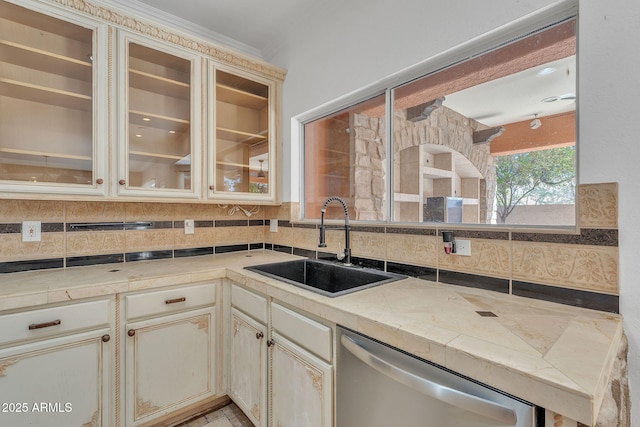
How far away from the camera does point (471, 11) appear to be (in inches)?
50.9

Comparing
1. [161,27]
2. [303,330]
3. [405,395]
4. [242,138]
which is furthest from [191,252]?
[405,395]

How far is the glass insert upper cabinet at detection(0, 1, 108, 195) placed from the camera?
149cm

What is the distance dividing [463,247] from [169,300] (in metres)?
1.54

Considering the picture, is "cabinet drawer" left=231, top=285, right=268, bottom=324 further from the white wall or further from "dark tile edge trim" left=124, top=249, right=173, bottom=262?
the white wall

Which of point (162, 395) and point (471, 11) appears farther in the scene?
point (162, 395)

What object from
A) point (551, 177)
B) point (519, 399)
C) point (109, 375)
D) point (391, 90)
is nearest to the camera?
point (519, 399)

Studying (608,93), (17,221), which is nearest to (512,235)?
(608,93)

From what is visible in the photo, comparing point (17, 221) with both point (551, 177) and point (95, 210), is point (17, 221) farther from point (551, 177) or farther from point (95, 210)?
point (551, 177)

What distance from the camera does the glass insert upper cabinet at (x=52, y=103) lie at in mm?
1490

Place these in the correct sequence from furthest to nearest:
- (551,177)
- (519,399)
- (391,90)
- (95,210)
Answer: (95,210) → (391,90) → (551,177) → (519,399)

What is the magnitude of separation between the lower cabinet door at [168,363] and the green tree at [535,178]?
1682 millimetres

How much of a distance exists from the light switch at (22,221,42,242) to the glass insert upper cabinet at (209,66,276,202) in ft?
3.24

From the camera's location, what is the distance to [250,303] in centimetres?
157

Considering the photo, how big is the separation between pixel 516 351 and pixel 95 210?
2315 mm
